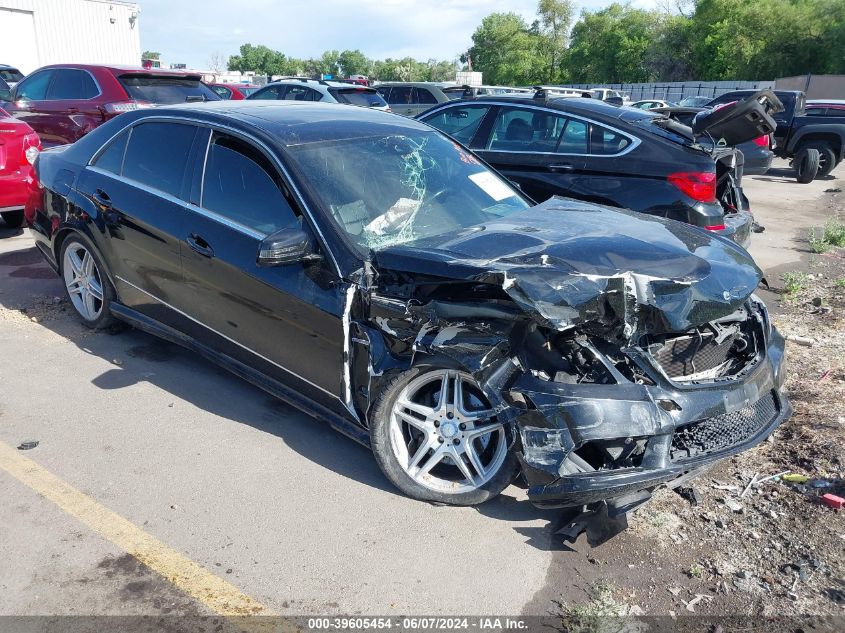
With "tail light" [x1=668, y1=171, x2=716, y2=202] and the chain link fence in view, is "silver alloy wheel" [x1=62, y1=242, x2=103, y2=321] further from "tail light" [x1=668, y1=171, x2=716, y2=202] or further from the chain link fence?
the chain link fence

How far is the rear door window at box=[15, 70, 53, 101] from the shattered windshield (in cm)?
846

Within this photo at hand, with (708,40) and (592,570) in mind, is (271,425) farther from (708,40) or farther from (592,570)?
(708,40)

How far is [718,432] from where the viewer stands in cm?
330

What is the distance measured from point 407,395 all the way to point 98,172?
122 inches

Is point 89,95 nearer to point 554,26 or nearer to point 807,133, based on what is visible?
point 807,133

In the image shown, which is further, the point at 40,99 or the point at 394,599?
the point at 40,99

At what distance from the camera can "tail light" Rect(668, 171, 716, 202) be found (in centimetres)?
613

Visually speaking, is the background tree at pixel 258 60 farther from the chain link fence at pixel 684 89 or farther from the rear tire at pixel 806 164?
the rear tire at pixel 806 164

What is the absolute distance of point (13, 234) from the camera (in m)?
8.66

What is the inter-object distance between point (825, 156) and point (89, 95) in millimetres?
14468

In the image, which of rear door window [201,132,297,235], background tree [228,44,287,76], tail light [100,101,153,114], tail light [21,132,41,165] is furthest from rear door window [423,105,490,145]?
background tree [228,44,287,76]

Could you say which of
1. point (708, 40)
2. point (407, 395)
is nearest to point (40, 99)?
point (407, 395)

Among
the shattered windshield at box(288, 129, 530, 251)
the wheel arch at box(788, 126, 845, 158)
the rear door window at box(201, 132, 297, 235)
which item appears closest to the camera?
the shattered windshield at box(288, 129, 530, 251)

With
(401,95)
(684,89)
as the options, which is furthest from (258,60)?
(401,95)
